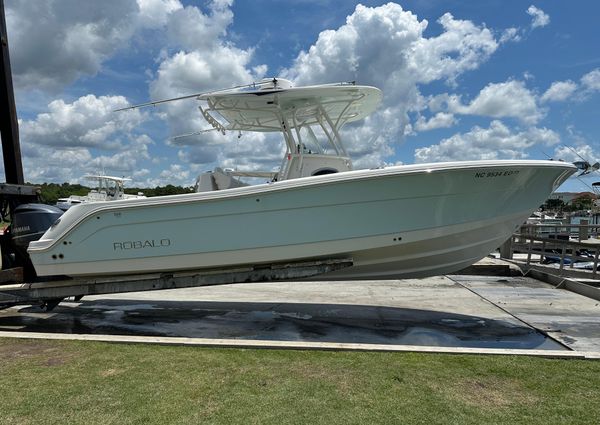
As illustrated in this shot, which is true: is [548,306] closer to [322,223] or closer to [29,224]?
[322,223]

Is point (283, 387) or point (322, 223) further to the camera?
point (322, 223)

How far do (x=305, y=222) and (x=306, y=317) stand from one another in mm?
1750

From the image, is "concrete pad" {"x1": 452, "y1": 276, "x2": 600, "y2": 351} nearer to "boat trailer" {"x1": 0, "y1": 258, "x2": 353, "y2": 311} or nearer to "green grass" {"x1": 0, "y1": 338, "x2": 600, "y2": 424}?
"green grass" {"x1": 0, "y1": 338, "x2": 600, "y2": 424}

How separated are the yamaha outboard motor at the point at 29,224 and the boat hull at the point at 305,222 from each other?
1.11 feet

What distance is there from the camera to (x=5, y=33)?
661 centimetres

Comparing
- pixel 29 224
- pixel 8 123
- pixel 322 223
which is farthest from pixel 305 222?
pixel 8 123

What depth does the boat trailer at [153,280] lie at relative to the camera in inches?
221

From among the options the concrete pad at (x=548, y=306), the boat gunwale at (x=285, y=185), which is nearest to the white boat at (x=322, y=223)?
the boat gunwale at (x=285, y=185)

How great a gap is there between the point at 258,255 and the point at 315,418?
2.65 metres

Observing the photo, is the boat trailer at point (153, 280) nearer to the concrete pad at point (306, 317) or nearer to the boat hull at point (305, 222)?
the boat hull at point (305, 222)

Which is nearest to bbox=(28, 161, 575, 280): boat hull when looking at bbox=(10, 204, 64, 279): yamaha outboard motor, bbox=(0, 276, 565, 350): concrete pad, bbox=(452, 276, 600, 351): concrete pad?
bbox=(10, 204, 64, 279): yamaha outboard motor

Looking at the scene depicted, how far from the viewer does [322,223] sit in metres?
5.38

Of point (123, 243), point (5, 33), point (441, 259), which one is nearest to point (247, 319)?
point (123, 243)

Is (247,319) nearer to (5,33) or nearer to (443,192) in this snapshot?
(443,192)
